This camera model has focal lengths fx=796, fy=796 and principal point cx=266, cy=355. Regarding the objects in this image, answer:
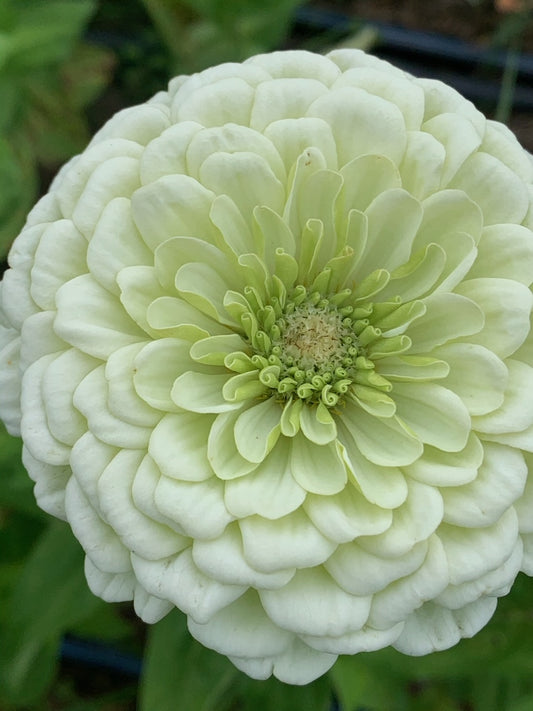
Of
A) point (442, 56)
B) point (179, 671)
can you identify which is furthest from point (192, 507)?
point (442, 56)

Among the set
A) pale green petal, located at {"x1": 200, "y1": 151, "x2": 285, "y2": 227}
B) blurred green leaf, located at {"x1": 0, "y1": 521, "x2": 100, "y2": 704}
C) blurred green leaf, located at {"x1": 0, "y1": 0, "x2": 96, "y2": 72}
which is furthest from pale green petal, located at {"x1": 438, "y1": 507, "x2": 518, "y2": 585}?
blurred green leaf, located at {"x1": 0, "y1": 0, "x2": 96, "y2": 72}

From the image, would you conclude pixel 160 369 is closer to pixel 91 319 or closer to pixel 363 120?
pixel 91 319

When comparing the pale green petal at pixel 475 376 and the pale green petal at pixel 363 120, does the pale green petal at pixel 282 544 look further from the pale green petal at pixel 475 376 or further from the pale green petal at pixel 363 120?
the pale green petal at pixel 363 120

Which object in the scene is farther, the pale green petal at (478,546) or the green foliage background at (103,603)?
the green foliage background at (103,603)

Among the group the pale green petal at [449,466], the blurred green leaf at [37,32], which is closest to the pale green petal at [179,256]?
the pale green petal at [449,466]

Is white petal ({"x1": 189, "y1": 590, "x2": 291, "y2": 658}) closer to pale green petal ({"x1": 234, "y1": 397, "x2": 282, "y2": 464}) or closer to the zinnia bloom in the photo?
the zinnia bloom

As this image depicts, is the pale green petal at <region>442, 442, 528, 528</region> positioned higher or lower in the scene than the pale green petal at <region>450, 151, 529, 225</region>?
lower
